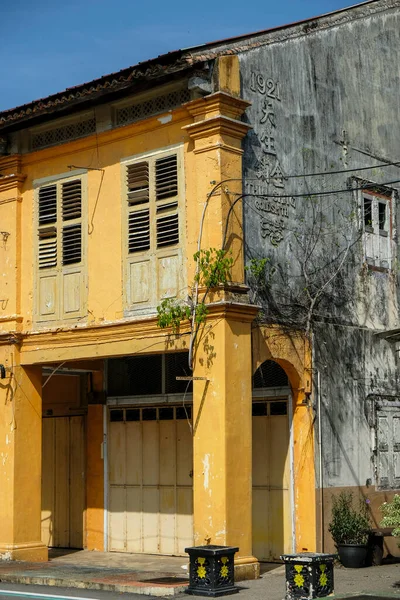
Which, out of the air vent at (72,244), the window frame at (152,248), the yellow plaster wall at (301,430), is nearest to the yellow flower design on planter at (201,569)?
Answer: the yellow plaster wall at (301,430)

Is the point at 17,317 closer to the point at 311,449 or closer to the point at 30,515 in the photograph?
the point at 30,515

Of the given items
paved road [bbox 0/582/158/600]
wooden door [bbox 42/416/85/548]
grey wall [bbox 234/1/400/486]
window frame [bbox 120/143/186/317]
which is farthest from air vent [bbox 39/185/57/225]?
paved road [bbox 0/582/158/600]

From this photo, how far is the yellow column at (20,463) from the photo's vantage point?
15.6 metres

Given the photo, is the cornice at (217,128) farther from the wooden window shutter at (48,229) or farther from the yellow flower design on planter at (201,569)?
the yellow flower design on planter at (201,569)

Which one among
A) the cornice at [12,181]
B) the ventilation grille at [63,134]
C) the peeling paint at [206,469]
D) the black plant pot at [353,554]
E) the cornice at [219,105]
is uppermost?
the ventilation grille at [63,134]

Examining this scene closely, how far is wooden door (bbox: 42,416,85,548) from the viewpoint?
1792cm

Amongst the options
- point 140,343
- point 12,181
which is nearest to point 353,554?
point 140,343

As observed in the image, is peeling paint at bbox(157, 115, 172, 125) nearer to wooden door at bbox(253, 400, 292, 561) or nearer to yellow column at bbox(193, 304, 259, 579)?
yellow column at bbox(193, 304, 259, 579)

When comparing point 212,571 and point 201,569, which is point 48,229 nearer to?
point 201,569

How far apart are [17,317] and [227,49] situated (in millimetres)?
5477

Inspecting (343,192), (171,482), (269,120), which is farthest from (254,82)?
(171,482)

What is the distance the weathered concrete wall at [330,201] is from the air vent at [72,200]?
3.07 meters

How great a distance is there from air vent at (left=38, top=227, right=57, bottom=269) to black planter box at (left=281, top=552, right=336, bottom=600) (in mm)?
6671

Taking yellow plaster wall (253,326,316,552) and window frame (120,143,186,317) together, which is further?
yellow plaster wall (253,326,316,552)
